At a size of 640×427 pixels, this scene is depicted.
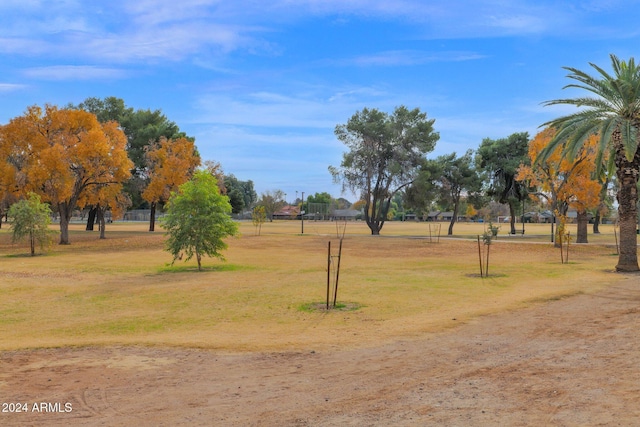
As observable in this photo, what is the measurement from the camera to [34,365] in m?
8.09

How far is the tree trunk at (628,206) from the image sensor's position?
2083 centimetres

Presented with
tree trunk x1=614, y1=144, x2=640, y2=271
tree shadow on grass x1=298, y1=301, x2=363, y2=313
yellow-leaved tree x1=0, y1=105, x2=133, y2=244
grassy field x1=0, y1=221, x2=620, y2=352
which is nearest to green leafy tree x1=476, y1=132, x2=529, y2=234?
grassy field x1=0, y1=221, x2=620, y2=352

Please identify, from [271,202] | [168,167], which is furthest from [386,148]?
[271,202]

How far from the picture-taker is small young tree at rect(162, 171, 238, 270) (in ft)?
73.7

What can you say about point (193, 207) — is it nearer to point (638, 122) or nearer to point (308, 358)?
point (308, 358)

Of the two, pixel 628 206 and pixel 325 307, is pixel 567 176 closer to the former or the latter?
pixel 628 206

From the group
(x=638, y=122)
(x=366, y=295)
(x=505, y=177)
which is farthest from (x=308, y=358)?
(x=505, y=177)

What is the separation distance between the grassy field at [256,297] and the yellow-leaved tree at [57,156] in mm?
9215

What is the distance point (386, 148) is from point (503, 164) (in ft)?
43.5

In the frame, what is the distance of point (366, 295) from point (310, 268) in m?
8.44

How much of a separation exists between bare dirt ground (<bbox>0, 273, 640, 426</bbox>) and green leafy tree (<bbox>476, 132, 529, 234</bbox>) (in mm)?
47834

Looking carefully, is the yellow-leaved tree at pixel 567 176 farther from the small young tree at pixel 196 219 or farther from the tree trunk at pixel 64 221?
the tree trunk at pixel 64 221

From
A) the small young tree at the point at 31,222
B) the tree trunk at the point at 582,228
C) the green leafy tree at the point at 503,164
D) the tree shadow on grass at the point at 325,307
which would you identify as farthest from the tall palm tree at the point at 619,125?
the green leafy tree at the point at 503,164

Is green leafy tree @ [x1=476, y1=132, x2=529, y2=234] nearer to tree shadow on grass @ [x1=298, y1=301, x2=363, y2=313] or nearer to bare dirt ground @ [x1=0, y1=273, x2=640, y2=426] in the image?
tree shadow on grass @ [x1=298, y1=301, x2=363, y2=313]
